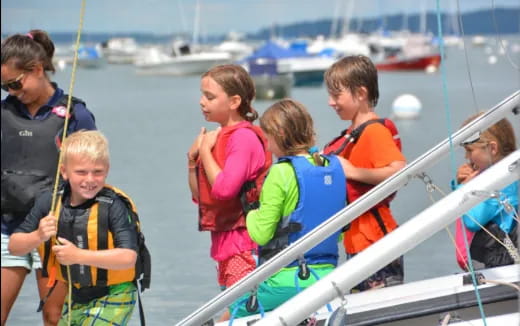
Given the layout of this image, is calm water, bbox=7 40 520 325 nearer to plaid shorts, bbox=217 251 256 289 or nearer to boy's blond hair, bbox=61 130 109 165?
plaid shorts, bbox=217 251 256 289

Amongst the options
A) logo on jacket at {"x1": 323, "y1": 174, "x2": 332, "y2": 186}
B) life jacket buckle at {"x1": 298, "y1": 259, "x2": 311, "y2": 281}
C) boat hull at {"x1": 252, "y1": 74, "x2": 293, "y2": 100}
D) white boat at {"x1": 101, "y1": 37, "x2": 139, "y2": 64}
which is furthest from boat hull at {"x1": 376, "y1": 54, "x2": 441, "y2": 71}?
life jacket buckle at {"x1": 298, "y1": 259, "x2": 311, "y2": 281}

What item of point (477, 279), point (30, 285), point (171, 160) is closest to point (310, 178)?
point (477, 279)

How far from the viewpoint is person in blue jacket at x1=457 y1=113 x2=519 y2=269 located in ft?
14.2

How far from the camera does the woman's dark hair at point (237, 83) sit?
4180 mm

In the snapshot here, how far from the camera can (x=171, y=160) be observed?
15688 millimetres

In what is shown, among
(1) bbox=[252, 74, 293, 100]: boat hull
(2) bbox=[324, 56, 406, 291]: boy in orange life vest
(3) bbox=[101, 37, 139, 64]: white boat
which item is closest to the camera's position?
(2) bbox=[324, 56, 406, 291]: boy in orange life vest

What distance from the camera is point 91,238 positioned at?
11.8 ft

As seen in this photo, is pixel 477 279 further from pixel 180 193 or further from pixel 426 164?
pixel 180 193

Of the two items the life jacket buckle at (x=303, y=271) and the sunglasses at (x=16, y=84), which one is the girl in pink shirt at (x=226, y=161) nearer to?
the life jacket buckle at (x=303, y=271)

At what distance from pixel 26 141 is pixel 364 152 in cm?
140

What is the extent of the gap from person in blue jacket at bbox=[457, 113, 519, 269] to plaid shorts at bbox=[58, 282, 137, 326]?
150 centimetres

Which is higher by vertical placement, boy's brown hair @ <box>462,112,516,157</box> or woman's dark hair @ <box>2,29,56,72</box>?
woman's dark hair @ <box>2,29,56,72</box>

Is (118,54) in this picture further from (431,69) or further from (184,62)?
(431,69)

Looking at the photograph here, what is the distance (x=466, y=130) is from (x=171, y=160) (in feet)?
39.5
